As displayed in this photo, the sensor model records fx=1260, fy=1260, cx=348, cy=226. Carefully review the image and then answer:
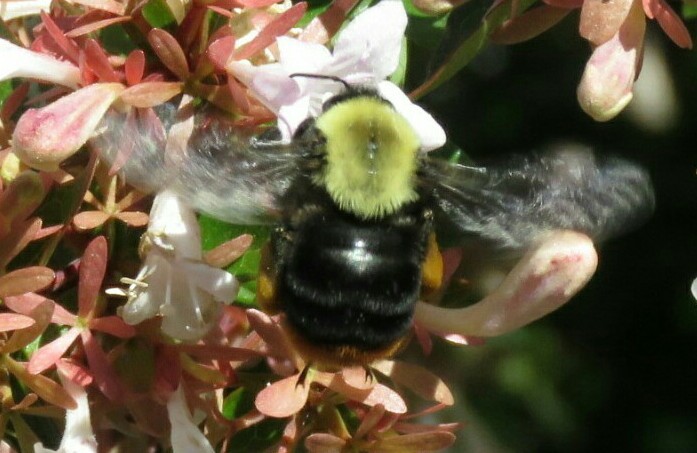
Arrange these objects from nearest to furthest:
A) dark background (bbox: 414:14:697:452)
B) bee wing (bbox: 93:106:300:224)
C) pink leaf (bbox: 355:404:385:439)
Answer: bee wing (bbox: 93:106:300:224) < pink leaf (bbox: 355:404:385:439) < dark background (bbox: 414:14:697:452)

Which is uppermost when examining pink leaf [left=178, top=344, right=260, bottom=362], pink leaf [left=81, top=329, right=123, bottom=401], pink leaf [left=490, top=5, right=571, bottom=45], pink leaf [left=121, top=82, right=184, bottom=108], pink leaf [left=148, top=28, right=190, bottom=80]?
pink leaf [left=148, top=28, right=190, bottom=80]

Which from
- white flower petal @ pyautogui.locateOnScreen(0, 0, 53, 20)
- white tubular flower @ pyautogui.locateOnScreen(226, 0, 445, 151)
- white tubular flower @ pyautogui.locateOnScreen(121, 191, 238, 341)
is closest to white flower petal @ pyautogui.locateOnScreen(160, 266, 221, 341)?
white tubular flower @ pyautogui.locateOnScreen(121, 191, 238, 341)

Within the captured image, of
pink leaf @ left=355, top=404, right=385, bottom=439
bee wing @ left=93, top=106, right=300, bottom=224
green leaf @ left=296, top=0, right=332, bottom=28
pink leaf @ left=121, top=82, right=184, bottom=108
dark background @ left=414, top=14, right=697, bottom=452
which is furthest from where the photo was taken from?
dark background @ left=414, top=14, right=697, bottom=452

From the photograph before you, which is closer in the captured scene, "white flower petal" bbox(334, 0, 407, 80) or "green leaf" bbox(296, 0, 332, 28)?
Result: "white flower petal" bbox(334, 0, 407, 80)

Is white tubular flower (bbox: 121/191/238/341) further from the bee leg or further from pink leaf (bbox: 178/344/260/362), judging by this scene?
the bee leg

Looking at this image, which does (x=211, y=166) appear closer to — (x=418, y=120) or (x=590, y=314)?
(x=418, y=120)

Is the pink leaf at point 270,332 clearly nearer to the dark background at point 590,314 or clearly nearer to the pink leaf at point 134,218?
the pink leaf at point 134,218

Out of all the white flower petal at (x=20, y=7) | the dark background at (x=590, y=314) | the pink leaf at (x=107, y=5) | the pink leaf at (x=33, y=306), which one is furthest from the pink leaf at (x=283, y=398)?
the dark background at (x=590, y=314)

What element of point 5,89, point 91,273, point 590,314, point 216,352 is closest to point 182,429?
point 216,352

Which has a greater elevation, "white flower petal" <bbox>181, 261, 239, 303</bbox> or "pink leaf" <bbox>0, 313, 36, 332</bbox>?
"white flower petal" <bbox>181, 261, 239, 303</bbox>
